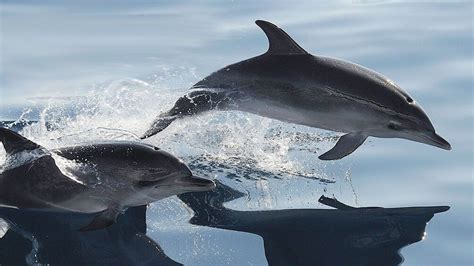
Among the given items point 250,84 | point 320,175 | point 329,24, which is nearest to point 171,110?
point 250,84

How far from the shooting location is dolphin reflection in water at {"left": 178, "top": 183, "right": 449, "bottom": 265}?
5.62 metres

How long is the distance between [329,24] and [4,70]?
488 centimetres

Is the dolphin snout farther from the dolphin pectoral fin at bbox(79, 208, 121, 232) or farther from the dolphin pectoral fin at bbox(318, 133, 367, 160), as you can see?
the dolphin pectoral fin at bbox(79, 208, 121, 232)

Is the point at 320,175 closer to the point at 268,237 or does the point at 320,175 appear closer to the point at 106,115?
the point at 268,237

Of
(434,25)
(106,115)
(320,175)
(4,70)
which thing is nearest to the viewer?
(320,175)

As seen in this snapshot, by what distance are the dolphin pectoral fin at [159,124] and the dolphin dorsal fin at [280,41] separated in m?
1.02

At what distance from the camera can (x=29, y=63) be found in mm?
11930

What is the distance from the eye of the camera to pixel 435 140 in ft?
24.8

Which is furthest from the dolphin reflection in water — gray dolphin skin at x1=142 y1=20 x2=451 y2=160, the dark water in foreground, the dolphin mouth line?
gray dolphin skin at x1=142 y1=20 x2=451 y2=160

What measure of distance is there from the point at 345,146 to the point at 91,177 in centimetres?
229

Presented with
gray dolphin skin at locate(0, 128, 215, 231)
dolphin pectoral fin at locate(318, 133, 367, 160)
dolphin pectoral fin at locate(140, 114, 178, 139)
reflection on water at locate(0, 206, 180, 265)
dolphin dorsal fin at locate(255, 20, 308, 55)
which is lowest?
reflection on water at locate(0, 206, 180, 265)

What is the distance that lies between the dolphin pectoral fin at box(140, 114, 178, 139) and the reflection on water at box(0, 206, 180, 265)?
129 cm

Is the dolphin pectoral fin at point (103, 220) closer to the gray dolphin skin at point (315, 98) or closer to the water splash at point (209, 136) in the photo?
the water splash at point (209, 136)

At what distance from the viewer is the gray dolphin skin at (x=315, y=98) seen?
7.54 m
